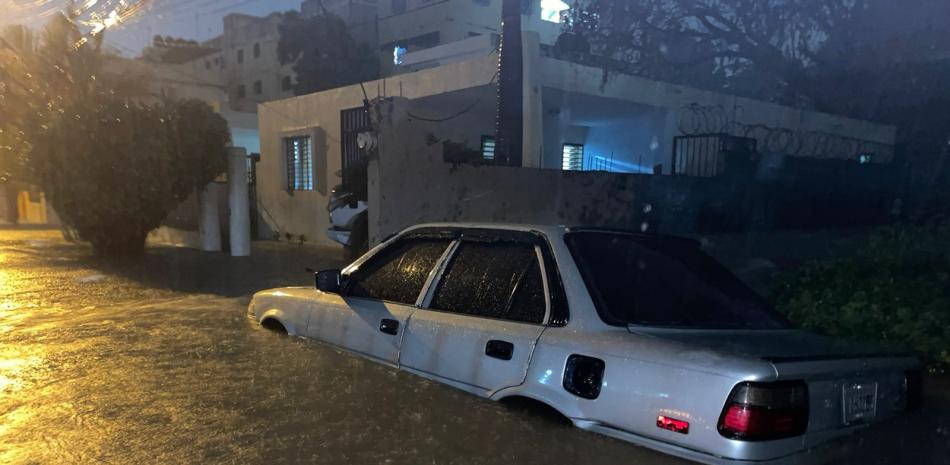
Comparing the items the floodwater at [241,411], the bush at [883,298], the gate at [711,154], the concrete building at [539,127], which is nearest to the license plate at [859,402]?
the floodwater at [241,411]

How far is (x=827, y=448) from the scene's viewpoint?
7.45 feet

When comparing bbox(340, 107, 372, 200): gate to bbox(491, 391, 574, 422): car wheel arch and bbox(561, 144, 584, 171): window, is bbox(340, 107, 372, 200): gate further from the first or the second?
bbox(491, 391, 574, 422): car wheel arch

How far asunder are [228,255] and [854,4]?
671 inches

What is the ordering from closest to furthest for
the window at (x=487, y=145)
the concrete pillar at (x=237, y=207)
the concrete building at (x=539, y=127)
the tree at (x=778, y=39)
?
the concrete building at (x=539, y=127) < the concrete pillar at (x=237, y=207) < the window at (x=487, y=145) < the tree at (x=778, y=39)

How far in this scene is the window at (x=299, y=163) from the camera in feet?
48.8

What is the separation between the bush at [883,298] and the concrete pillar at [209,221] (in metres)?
11.6

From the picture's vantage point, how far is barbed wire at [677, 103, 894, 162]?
41.0 feet

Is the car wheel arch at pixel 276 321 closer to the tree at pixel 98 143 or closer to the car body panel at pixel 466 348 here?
the car body panel at pixel 466 348

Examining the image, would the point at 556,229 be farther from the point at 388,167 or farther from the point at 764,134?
the point at 764,134

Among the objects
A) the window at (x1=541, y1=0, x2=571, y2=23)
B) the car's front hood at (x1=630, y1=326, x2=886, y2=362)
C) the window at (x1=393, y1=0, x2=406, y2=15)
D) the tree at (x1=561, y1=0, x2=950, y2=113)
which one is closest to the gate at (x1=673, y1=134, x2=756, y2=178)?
the tree at (x1=561, y1=0, x2=950, y2=113)

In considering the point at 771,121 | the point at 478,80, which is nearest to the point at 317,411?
the point at 478,80

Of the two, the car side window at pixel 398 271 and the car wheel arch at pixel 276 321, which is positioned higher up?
the car side window at pixel 398 271

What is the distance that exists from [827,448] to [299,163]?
1433cm

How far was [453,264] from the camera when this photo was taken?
3459 millimetres
